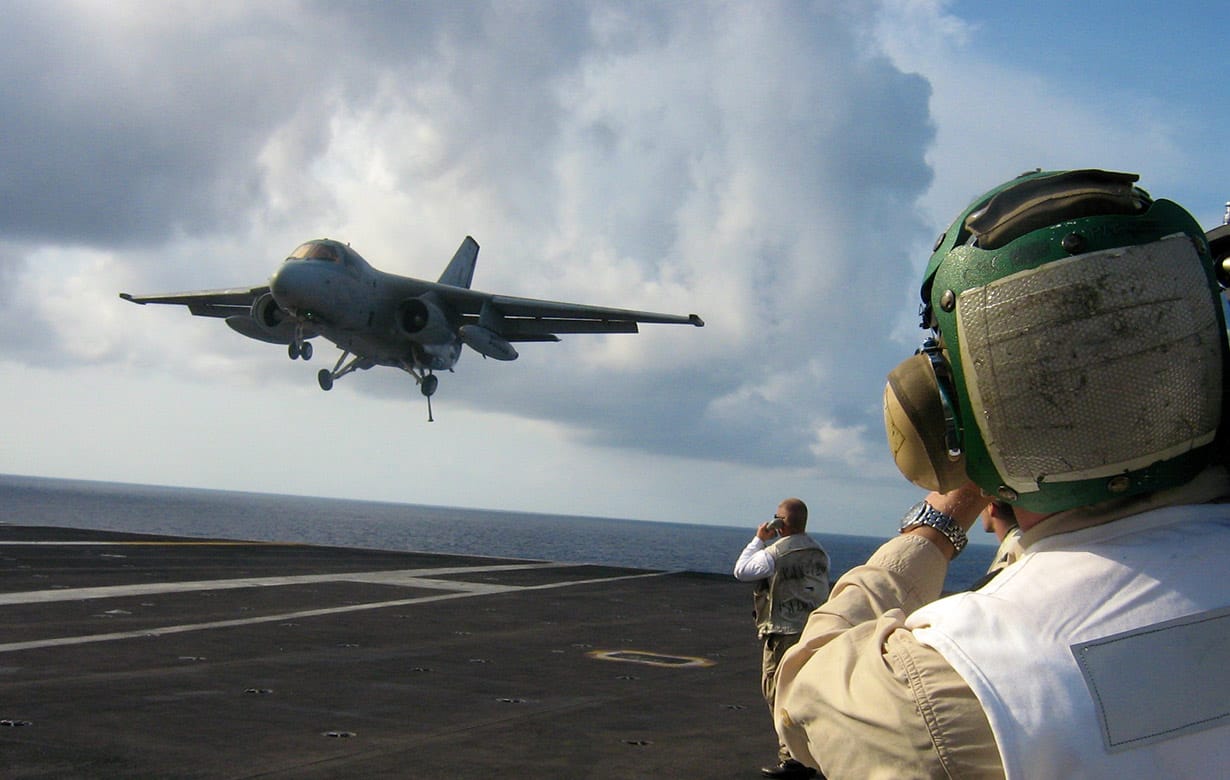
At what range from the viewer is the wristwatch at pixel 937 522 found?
1869mm

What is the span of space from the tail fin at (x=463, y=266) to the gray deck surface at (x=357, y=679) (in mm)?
24419

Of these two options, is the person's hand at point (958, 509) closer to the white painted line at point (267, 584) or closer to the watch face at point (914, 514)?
the watch face at point (914, 514)

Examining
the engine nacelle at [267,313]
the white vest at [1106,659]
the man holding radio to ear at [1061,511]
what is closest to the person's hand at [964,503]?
the man holding radio to ear at [1061,511]

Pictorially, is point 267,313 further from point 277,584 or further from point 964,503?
point 964,503

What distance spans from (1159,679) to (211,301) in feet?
123

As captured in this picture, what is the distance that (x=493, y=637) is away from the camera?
12703mm

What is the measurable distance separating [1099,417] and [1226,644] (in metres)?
0.33

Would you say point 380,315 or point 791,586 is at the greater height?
point 380,315

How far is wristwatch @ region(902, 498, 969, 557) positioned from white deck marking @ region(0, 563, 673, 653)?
1016 cm

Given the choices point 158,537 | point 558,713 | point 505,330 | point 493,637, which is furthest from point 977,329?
point 505,330

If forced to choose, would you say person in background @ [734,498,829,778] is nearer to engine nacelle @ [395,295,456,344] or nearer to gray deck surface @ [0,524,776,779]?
gray deck surface @ [0,524,776,779]

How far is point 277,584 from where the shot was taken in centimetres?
1723

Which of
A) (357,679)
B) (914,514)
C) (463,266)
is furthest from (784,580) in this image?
(463,266)

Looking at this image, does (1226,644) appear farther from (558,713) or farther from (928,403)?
(558,713)
